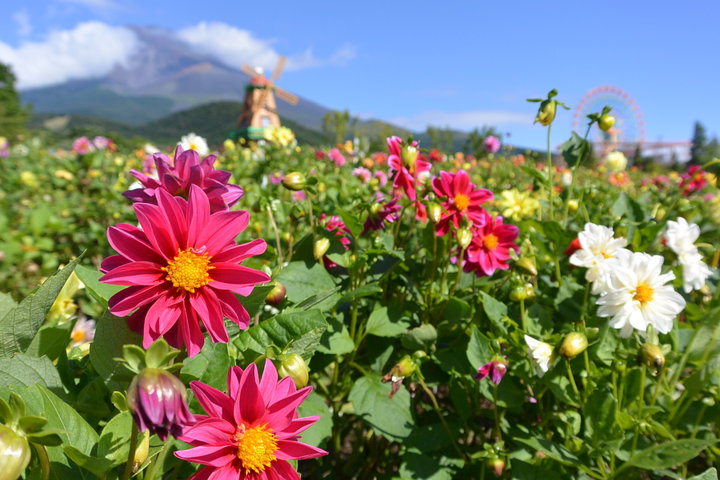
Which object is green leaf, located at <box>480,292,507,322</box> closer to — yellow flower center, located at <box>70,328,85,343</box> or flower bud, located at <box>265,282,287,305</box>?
flower bud, located at <box>265,282,287,305</box>

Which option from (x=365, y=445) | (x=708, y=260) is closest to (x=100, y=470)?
(x=365, y=445)

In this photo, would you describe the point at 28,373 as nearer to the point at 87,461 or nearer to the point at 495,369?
the point at 87,461

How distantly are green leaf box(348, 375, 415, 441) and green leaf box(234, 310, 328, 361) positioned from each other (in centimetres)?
31

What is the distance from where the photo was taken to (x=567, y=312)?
1.23 m

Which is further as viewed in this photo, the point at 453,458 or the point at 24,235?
the point at 24,235

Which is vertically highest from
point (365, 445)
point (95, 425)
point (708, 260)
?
point (708, 260)

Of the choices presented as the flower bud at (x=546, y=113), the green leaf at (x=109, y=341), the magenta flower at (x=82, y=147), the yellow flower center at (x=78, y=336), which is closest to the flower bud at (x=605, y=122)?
the flower bud at (x=546, y=113)

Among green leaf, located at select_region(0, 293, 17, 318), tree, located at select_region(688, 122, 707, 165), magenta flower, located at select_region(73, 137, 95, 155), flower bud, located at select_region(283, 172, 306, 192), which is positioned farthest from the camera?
tree, located at select_region(688, 122, 707, 165)

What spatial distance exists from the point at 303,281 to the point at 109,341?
417mm

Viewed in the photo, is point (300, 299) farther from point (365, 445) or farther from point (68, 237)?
point (68, 237)

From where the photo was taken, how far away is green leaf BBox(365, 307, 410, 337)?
3.49ft

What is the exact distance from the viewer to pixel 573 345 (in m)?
0.85

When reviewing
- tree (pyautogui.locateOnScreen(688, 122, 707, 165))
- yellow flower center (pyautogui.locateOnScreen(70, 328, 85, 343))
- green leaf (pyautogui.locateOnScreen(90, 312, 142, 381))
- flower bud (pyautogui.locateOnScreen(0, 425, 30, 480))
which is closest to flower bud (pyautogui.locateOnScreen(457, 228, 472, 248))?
green leaf (pyautogui.locateOnScreen(90, 312, 142, 381))

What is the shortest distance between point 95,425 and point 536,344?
0.77 m
